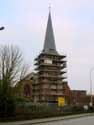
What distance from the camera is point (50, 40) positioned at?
133625mm

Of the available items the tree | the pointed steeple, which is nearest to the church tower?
the pointed steeple

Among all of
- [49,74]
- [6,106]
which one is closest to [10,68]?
[6,106]

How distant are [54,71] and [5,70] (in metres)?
77.4

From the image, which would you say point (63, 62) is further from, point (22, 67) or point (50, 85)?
point (22, 67)

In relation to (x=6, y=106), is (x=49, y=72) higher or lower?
higher

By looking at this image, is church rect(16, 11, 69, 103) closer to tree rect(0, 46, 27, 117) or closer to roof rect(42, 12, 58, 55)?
roof rect(42, 12, 58, 55)

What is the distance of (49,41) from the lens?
134 metres

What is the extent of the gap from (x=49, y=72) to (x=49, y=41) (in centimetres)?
1193

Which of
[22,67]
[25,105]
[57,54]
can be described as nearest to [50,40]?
[57,54]

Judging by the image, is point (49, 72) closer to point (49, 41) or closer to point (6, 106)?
point (49, 41)

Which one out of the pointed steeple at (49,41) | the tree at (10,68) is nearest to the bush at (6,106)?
the tree at (10,68)

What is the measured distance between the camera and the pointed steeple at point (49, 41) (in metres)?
132

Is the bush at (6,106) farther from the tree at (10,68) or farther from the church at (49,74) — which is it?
the church at (49,74)

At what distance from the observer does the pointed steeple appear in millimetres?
131625
